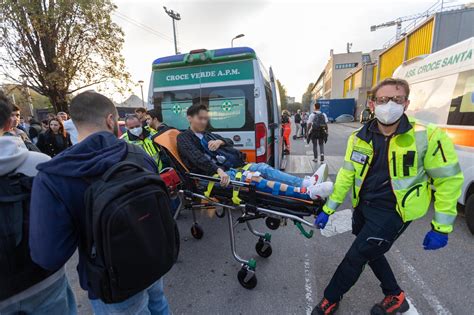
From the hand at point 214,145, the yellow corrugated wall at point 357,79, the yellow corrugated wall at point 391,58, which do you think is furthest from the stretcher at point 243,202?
the yellow corrugated wall at point 357,79

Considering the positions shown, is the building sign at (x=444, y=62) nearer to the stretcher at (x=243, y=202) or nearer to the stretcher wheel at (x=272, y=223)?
the stretcher at (x=243, y=202)

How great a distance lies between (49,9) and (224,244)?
12.3 m

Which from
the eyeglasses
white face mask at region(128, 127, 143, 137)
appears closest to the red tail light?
white face mask at region(128, 127, 143, 137)

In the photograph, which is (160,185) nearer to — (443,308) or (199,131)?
(199,131)

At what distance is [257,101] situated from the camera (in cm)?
387

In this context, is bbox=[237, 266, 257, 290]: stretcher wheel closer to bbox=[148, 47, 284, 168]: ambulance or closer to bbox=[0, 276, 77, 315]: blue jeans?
bbox=[0, 276, 77, 315]: blue jeans

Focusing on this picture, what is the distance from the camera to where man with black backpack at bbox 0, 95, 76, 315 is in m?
1.13

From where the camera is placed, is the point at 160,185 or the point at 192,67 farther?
the point at 192,67

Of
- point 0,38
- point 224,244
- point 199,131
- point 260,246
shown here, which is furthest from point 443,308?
point 0,38

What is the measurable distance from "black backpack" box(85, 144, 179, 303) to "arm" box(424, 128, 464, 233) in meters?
1.79

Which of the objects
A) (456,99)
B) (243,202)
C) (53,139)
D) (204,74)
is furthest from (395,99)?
(53,139)

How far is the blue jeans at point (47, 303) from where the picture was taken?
4.09ft

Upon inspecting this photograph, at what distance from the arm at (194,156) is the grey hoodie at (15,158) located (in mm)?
1622

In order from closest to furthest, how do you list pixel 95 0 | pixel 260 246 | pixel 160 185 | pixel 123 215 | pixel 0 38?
1. pixel 123 215
2. pixel 160 185
3. pixel 260 246
4. pixel 0 38
5. pixel 95 0
